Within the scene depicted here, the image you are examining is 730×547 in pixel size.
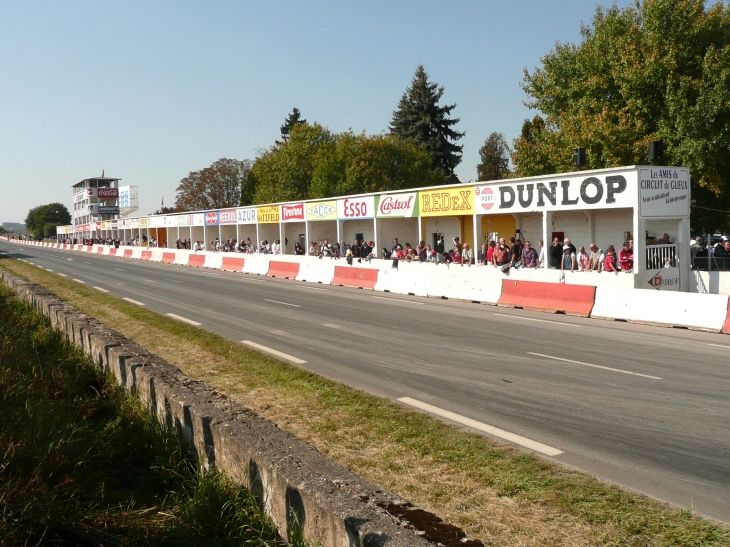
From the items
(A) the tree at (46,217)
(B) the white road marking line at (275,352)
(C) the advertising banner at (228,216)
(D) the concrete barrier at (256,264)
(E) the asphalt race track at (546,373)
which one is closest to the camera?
(E) the asphalt race track at (546,373)

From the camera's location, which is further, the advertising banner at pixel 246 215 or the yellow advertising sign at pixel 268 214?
the advertising banner at pixel 246 215

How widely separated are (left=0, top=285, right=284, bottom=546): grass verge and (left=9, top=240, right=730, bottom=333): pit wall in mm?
12684

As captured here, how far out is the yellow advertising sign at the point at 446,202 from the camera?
27.9 metres

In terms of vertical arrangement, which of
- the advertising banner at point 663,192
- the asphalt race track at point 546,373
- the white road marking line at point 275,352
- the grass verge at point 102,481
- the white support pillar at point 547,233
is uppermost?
the advertising banner at point 663,192

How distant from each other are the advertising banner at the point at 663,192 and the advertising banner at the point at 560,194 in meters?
0.43

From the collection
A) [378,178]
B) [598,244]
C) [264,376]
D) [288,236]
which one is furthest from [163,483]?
[378,178]

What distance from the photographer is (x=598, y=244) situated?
974 inches

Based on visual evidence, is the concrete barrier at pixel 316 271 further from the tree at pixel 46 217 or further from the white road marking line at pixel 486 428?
the tree at pixel 46 217

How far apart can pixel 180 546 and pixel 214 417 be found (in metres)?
1.23

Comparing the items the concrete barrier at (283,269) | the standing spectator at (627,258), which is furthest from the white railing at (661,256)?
the concrete barrier at (283,269)

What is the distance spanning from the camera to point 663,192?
21.7 meters

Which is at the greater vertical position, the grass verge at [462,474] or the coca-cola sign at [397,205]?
the coca-cola sign at [397,205]

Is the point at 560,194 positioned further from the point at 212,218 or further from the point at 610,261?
the point at 212,218

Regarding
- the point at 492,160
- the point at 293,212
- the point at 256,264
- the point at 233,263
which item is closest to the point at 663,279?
the point at 256,264
